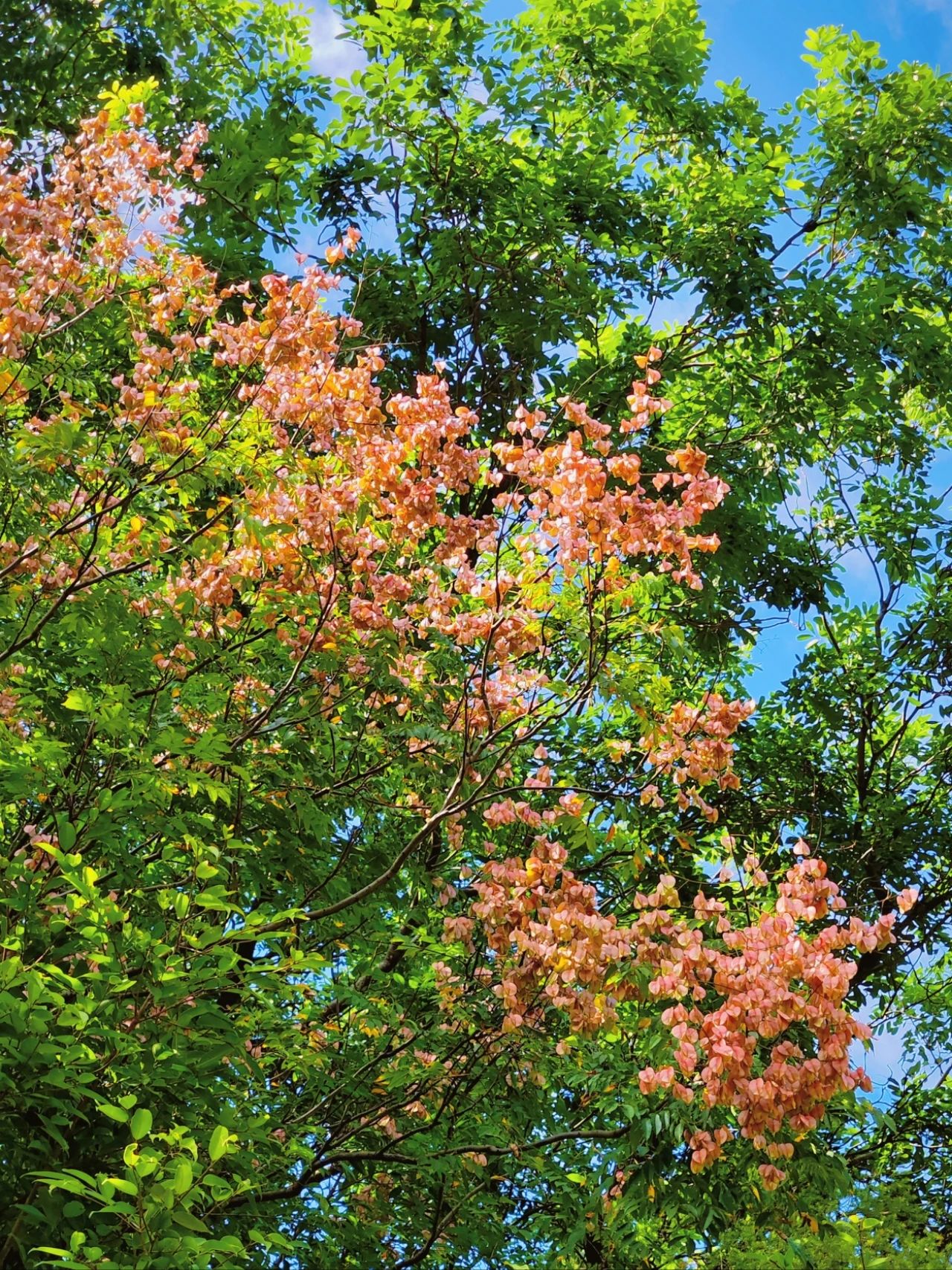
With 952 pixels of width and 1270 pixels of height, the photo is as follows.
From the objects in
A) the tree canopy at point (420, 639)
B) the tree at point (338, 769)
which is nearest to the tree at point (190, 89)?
the tree canopy at point (420, 639)

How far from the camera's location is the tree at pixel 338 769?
518 centimetres

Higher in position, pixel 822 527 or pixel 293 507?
pixel 822 527

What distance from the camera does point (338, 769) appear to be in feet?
23.0

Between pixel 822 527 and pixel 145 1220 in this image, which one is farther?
pixel 822 527

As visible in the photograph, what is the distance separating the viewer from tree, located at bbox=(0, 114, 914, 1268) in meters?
5.18

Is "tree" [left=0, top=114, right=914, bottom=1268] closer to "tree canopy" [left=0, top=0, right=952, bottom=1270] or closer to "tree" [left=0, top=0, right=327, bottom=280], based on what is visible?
"tree canopy" [left=0, top=0, right=952, bottom=1270]

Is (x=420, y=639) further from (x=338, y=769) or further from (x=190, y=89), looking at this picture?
(x=190, y=89)

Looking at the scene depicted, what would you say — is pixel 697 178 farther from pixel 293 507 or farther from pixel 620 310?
pixel 293 507

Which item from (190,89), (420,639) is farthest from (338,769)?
(190,89)

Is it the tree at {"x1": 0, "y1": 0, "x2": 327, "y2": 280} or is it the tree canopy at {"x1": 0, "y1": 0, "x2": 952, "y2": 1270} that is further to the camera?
the tree at {"x1": 0, "y1": 0, "x2": 327, "y2": 280}

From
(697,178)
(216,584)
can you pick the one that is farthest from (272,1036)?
(697,178)

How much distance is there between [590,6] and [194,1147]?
897 cm

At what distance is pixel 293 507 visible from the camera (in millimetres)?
6023

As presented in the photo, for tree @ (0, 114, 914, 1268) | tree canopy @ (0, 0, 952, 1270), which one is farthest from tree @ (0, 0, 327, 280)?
tree @ (0, 114, 914, 1268)
